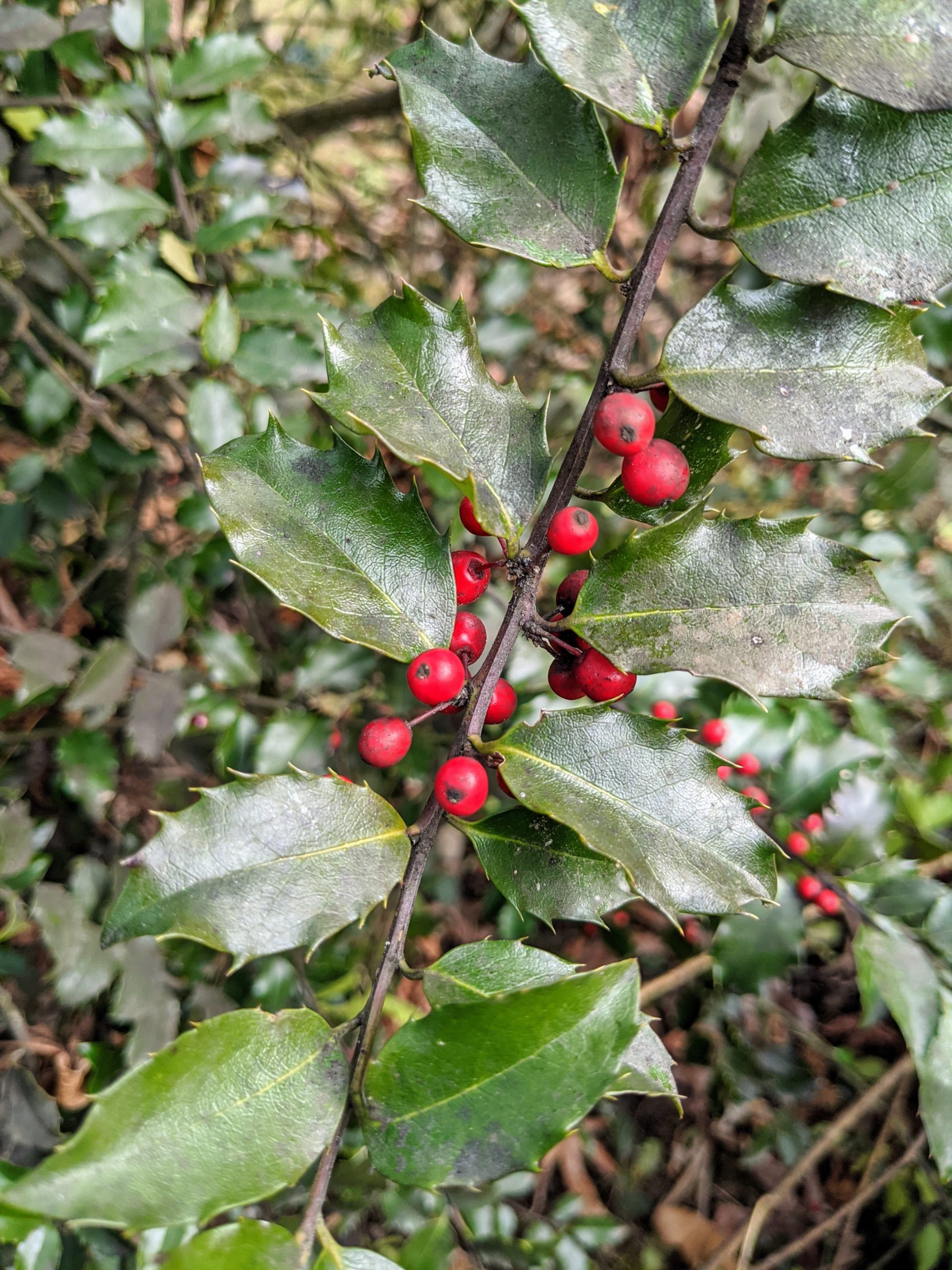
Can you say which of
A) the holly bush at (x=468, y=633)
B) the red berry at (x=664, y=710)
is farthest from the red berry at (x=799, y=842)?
the red berry at (x=664, y=710)

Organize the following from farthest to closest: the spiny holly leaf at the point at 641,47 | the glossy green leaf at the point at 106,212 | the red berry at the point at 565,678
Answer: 1. the glossy green leaf at the point at 106,212
2. the red berry at the point at 565,678
3. the spiny holly leaf at the point at 641,47

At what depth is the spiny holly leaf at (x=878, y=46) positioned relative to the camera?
2.02 ft

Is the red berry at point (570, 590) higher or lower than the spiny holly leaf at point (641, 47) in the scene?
lower

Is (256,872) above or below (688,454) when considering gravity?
below

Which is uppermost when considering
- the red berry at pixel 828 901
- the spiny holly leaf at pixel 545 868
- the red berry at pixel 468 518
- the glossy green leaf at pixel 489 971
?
the red berry at pixel 468 518

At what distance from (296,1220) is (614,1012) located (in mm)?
514

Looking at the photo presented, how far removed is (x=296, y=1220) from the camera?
853mm

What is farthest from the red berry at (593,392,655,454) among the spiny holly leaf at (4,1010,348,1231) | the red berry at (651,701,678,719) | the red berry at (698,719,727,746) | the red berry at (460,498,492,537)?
the red berry at (698,719,727,746)

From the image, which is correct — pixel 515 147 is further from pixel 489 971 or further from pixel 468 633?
pixel 489 971

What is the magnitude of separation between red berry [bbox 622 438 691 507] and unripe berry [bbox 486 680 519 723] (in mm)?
220

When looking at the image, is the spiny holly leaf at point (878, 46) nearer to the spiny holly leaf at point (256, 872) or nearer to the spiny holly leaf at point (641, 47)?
the spiny holly leaf at point (641, 47)

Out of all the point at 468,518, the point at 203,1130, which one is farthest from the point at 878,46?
the point at 203,1130

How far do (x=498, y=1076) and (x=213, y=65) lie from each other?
152 centimetres

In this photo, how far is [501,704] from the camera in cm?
79
